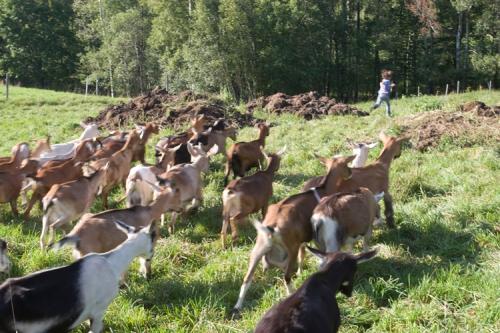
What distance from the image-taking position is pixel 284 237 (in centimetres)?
529

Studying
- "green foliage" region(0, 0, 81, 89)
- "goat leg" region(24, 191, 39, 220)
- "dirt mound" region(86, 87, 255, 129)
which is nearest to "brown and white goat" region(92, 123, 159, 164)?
"goat leg" region(24, 191, 39, 220)

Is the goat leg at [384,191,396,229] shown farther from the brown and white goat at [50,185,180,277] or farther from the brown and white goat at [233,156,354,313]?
the brown and white goat at [50,185,180,277]

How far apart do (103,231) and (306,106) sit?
11.8 metres

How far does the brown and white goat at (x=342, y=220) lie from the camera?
541 centimetres

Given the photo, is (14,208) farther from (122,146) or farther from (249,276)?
(249,276)

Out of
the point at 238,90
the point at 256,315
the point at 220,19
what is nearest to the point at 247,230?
the point at 256,315

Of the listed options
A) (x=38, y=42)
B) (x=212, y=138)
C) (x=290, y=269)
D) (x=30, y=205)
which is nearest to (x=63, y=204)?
(x=30, y=205)

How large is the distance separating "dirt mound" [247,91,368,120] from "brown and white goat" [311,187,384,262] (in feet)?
32.2

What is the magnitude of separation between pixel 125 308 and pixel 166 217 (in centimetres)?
306

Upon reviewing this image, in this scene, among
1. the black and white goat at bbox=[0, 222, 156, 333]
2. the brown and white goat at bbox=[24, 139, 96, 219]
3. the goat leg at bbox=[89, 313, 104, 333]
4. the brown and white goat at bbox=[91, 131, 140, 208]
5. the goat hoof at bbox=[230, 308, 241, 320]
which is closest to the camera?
the black and white goat at bbox=[0, 222, 156, 333]

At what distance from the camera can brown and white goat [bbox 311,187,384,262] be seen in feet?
17.7

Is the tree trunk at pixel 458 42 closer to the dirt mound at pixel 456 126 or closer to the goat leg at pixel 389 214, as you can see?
the dirt mound at pixel 456 126

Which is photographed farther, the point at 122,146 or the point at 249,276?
the point at 122,146

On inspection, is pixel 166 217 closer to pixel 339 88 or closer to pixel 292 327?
pixel 292 327
